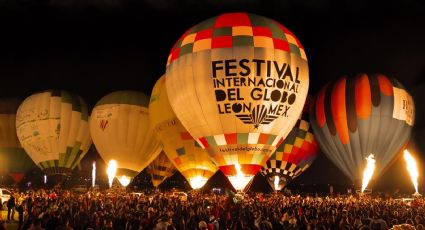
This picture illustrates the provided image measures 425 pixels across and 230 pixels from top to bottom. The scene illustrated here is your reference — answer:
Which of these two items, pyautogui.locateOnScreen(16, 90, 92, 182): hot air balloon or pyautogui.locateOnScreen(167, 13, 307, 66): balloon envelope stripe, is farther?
pyautogui.locateOnScreen(16, 90, 92, 182): hot air balloon

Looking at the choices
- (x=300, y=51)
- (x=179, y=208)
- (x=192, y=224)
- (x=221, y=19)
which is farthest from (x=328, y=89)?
(x=192, y=224)

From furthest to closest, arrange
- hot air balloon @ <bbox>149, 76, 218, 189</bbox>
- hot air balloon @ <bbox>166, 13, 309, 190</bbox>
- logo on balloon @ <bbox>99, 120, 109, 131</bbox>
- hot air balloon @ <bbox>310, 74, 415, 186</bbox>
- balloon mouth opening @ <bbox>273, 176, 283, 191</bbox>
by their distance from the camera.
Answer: balloon mouth opening @ <bbox>273, 176, 283, 191</bbox>, logo on balloon @ <bbox>99, 120, 109, 131</bbox>, hot air balloon @ <bbox>149, 76, 218, 189</bbox>, hot air balloon @ <bbox>310, 74, 415, 186</bbox>, hot air balloon @ <bbox>166, 13, 309, 190</bbox>

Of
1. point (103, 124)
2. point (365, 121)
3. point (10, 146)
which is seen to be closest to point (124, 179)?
point (103, 124)

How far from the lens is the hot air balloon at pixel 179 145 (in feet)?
84.2

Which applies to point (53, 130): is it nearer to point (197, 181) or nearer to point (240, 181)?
point (197, 181)

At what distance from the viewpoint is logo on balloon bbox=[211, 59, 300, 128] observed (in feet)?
61.2

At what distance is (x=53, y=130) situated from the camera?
1173 inches

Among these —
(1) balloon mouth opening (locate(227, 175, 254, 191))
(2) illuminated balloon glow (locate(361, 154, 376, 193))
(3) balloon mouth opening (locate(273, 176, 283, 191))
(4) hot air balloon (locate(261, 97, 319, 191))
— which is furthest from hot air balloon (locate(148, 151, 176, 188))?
(1) balloon mouth opening (locate(227, 175, 254, 191))

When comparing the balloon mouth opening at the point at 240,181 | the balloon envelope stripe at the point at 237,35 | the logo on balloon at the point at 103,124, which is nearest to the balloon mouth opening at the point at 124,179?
the logo on balloon at the point at 103,124

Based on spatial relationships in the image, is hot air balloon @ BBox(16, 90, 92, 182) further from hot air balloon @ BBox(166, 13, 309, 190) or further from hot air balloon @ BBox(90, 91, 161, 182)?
hot air balloon @ BBox(166, 13, 309, 190)

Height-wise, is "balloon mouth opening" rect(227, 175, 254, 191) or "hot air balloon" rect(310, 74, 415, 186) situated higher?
"hot air balloon" rect(310, 74, 415, 186)

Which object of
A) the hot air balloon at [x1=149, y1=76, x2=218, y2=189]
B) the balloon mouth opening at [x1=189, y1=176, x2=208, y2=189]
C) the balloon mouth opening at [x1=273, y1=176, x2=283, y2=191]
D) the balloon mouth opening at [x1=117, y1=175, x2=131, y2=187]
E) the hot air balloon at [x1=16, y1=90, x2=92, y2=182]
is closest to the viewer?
the hot air balloon at [x1=149, y1=76, x2=218, y2=189]

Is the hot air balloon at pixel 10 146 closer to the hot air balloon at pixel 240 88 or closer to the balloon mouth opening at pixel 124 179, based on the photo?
the balloon mouth opening at pixel 124 179

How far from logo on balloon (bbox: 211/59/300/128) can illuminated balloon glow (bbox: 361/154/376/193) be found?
8794mm
